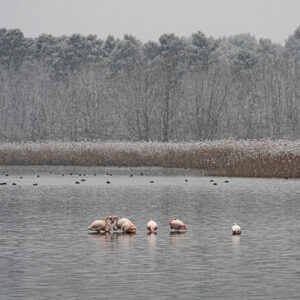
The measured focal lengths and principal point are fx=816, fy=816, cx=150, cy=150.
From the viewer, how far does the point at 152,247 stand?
16.8 m

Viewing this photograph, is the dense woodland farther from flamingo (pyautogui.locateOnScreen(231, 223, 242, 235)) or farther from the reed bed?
flamingo (pyautogui.locateOnScreen(231, 223, 242, 235))

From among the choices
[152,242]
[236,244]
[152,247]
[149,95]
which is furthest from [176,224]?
[149,95]

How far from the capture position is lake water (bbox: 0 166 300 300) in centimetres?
1237

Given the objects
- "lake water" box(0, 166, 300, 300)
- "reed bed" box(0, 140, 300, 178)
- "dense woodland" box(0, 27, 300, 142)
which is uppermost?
"dense woodland" box(0, 27, 300, 142)

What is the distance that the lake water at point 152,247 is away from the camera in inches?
487

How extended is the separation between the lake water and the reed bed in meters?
8.74

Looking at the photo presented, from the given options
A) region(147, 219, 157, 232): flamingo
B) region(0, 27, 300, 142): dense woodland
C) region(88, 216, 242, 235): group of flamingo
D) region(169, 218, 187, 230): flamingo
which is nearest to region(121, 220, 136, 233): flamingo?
region(88, 216, 242, 235): group of flamingo

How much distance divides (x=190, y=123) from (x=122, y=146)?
37.7 metres

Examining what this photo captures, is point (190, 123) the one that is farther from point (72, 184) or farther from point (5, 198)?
point (5, 198)

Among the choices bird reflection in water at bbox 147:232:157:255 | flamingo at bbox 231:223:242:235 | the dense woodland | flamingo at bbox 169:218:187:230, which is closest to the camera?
bird reflection in water at bbox 147:232:157:255

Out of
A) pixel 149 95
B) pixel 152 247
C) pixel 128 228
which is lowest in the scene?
pixel 152 247

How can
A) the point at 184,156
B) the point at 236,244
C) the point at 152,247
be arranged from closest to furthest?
the point at 152,247, the point at 236,244, the point at 184,156

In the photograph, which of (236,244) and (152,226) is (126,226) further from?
(236,244)

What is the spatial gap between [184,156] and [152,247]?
108ft
